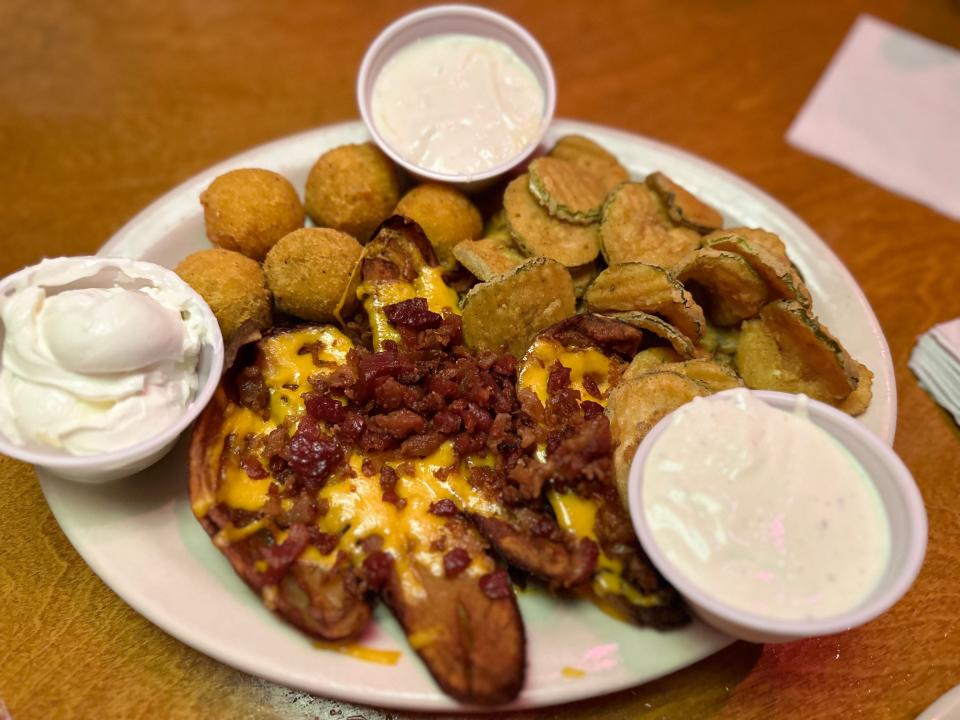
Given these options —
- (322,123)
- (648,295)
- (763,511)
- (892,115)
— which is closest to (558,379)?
(648,295)

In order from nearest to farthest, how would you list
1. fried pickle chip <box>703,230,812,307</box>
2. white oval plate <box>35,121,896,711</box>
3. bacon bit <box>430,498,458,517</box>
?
1. white oval plate <box>35,121,896,711</box>
2. bacon bit <box>430,498,458,517</box>
3. fried pickle chip <box>703,230,812,307</box>

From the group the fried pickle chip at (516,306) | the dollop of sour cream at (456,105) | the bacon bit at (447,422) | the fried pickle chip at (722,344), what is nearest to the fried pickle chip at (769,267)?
the fried pickle chip at (722,344)

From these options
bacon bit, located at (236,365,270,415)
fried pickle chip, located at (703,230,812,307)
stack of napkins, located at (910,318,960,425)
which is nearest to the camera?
bacon bit, located at (236,365,270,415)

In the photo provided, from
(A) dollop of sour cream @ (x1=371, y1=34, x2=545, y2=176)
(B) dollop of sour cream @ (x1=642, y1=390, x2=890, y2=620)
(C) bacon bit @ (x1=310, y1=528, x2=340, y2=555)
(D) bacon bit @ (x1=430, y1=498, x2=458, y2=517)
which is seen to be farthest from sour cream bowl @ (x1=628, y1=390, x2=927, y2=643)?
(A) dollop of sour cream @ (x1=371, y1=34, x2=545, y2=176)

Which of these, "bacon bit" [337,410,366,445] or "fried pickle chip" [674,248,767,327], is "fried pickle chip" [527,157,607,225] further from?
"bacon bit" [337,410,366,445]

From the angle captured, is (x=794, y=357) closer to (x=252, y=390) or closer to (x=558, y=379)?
(x=558, y=379)

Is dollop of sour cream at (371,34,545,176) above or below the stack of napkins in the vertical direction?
above

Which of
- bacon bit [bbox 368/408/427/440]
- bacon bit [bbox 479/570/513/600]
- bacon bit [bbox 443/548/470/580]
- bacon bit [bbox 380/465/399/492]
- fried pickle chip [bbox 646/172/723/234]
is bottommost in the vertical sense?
bacon bit [bbox 479/570/513/600]

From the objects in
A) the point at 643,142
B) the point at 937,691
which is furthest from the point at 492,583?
the point at 643,142

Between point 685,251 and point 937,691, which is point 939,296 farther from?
point 937,691
